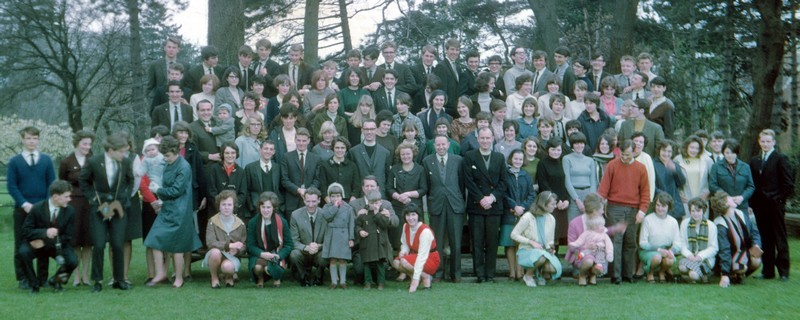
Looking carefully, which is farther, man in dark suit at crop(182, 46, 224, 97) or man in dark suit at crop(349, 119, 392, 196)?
man in dark suit at crop(182, 46, 224, 97)

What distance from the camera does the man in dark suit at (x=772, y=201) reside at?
31.3ft

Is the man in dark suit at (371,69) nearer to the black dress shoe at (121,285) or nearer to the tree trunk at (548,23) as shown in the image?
Result: the black dress shoe at (121,285)

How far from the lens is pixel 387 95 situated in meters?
11.2

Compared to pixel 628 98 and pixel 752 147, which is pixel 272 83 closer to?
pixel 628 98

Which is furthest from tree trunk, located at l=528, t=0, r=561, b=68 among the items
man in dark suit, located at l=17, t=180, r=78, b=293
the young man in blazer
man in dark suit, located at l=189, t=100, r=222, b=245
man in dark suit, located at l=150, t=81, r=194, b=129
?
man in dark suit, located at l=17, t=180, r=78, b=293

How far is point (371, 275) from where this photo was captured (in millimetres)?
9281

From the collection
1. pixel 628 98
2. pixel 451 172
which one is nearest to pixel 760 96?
pixel 628 98

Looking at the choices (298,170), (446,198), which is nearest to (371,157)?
(298,170)

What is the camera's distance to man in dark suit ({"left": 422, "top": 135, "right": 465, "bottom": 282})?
961 centimetres

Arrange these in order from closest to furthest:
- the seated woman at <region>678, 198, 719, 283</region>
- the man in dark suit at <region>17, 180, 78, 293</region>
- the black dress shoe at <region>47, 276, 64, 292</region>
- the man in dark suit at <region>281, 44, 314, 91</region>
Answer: the man in dark suit at <region>17, 180, 78, 293</region>, the black dress shoe at <region>47, 276, 64, 292</region>, the seated woman at <region>678, 198, 719, 283</region>, the man in dark suit at <region>281, 44, 314, 91</region>

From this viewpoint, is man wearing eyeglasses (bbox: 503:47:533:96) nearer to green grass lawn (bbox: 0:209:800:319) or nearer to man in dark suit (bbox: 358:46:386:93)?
man in dark suit (bbox: 358:46:386:93)

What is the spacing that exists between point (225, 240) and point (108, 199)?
4.21 ft

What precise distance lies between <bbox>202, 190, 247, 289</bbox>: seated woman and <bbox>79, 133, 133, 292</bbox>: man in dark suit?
2.90ft

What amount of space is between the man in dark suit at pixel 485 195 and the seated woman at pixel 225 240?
2585 millimetres
